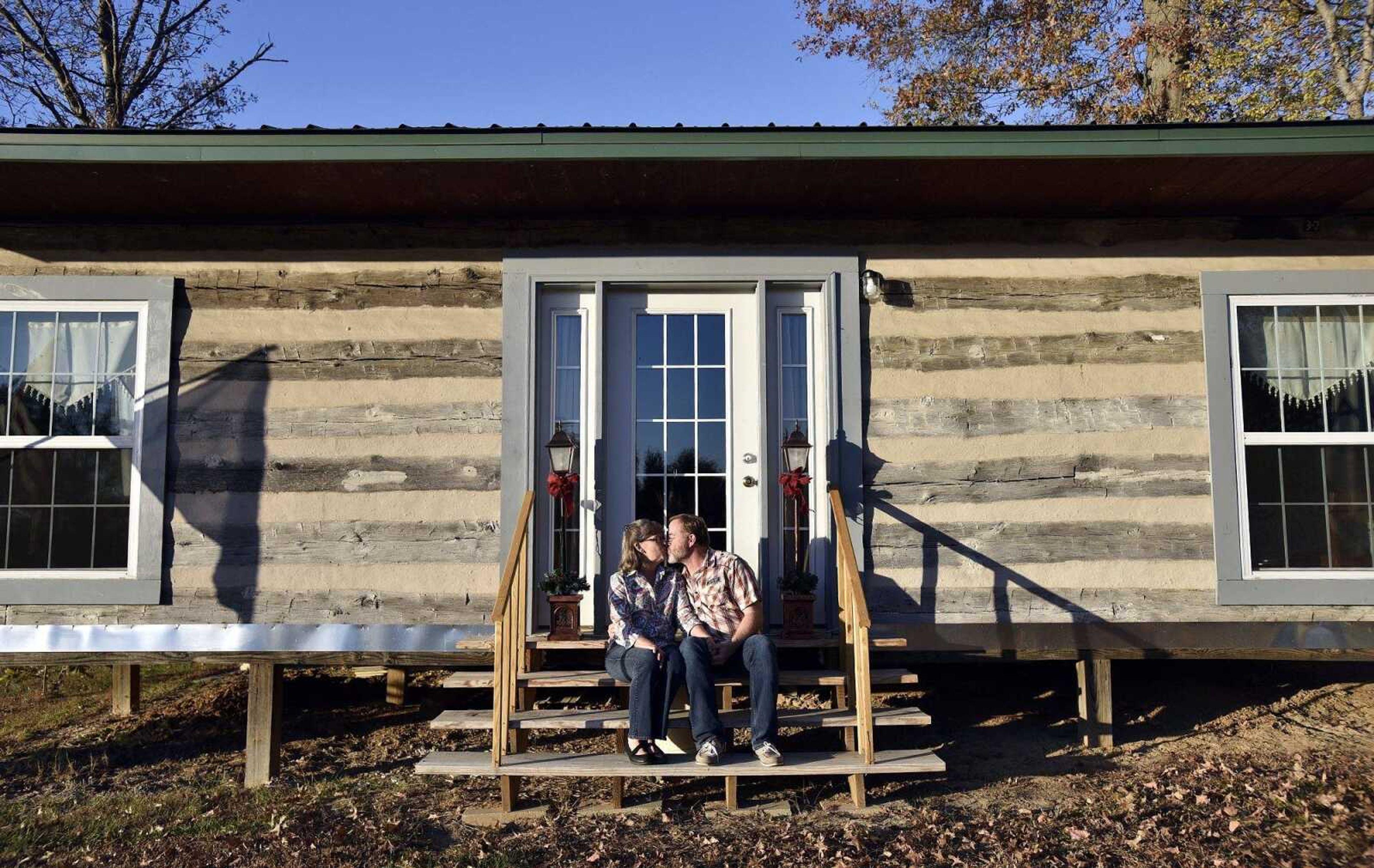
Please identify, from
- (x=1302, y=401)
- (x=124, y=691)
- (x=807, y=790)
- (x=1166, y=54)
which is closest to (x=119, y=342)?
(x=124, y=691)

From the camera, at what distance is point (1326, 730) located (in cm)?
634

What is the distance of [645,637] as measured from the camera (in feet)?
16.6

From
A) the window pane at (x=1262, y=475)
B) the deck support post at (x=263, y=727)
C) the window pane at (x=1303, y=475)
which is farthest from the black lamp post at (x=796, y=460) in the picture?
the deck support post at (x=263, y=727)

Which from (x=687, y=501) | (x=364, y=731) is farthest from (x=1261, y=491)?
(x=364, y=731)

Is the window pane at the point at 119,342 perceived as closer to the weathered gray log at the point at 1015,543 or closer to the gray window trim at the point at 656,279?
the gray window trim at the point at 656,279

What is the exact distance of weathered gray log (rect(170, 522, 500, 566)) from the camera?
611 centimetres

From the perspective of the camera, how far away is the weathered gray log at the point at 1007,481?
241 inches

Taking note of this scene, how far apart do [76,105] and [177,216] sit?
9.91 m

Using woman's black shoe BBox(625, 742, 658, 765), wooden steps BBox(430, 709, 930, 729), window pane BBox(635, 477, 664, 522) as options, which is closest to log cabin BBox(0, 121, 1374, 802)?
window pane BBox(635, 477, 664, 522)

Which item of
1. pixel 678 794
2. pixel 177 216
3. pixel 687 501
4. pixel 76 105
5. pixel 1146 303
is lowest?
pixel 678 794

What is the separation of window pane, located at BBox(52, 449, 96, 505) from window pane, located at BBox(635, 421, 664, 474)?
3017 mm

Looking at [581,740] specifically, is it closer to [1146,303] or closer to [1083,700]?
[1083,700]

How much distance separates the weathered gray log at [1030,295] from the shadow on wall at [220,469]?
3640 millimetres

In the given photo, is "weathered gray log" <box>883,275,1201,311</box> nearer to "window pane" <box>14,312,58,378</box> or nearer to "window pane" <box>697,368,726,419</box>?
"window pane" <box>697,368,726,419</box>
